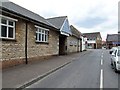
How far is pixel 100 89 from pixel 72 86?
4.03ft

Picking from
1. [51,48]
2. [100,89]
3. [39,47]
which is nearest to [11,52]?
[39,47]

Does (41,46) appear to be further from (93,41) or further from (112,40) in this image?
(112,40)

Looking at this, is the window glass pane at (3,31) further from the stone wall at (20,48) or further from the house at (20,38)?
the stone wall at (20,48)

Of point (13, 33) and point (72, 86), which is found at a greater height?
point (13, 33)

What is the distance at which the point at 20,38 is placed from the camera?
48.5 ft

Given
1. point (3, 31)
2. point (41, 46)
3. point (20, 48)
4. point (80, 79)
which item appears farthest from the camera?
point (41, 46)

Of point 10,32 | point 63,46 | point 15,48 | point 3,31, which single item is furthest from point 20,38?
point 63,46

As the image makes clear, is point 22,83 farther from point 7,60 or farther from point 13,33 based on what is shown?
point 13,33

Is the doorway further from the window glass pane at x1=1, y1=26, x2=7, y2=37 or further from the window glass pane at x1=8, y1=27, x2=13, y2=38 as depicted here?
the window glass pane at x1=1, y1=26, x2=7, y2=37

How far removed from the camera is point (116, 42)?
88688mm

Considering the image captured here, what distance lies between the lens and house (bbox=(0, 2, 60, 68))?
12.7 metres

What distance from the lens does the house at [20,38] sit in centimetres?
A: 1270

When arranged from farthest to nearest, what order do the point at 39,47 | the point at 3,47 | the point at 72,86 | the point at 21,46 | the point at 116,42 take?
the point at 116,42
the point at 39,47
the point at 21,46
the point at 3,47
the point at 72,86

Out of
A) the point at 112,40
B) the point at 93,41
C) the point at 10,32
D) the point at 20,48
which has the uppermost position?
the point at 112,40
